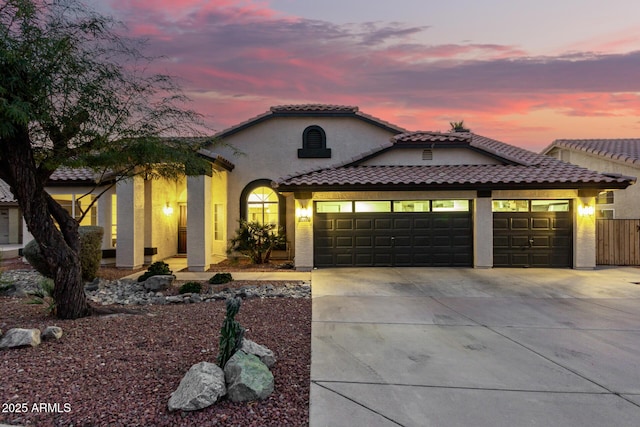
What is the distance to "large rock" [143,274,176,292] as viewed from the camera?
9055 mm

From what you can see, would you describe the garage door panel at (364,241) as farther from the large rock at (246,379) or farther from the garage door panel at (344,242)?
the large rock at (246,379)

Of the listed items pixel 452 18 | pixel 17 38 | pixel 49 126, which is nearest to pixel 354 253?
pixel 452 18

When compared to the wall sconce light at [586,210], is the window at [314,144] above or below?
above

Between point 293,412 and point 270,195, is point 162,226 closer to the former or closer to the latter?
point 270,195

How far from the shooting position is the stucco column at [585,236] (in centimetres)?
1214

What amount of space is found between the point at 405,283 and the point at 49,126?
28.2ft

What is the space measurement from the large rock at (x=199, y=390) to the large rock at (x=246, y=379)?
0.29 ft

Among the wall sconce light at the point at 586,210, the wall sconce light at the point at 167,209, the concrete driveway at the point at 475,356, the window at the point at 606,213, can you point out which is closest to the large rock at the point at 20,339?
the concrete driveway at the point at 475,356

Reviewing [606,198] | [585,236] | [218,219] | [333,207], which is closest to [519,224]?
[585,236]

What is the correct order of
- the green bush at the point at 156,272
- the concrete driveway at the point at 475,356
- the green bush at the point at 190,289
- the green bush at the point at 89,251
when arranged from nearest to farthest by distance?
the concrete driveway at the point at 475,356 → the green bush at the point at 190,289 → the green bush at the point at 156,272 → the green bush at the point at 89,251

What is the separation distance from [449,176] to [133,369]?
11.2 meters

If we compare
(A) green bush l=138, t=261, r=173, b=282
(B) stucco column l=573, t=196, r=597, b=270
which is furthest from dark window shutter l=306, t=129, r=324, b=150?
(B) stucco column l=573, t=196, r=597, b=270

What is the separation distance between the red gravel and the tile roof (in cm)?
1925

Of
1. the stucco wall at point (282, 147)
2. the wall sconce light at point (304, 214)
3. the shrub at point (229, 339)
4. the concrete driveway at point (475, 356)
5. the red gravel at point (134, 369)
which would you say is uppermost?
the stucco wall at point (282, 147)
